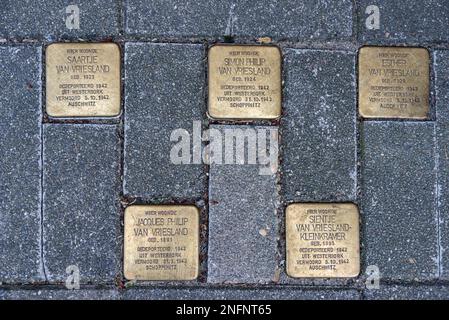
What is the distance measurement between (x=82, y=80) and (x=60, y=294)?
2.71 ft

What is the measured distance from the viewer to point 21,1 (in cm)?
202

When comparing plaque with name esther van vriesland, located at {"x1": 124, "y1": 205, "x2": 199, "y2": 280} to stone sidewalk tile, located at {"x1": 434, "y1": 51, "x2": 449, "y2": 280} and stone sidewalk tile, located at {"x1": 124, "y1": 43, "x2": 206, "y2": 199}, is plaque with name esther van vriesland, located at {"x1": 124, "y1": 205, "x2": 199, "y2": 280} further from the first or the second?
stone sidewalk tile, located at {"x1": 434, "y1": 51, "x2": 449, "y2": 280}

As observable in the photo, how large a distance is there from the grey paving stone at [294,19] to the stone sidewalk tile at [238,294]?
992mm

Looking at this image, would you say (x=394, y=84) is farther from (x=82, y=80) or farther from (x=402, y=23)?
(x=82, y=80)

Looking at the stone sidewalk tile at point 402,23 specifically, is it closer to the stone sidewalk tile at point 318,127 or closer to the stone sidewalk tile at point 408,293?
the stone sidewalk tile at point 318,127

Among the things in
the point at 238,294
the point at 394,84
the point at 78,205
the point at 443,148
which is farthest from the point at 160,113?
the point at 443,148

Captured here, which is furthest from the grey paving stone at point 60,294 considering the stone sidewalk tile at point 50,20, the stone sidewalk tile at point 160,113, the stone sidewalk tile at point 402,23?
the stone sidewalk tile at point 402,23

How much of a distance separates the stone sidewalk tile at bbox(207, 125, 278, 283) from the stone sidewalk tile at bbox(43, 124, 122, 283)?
0.39 meters

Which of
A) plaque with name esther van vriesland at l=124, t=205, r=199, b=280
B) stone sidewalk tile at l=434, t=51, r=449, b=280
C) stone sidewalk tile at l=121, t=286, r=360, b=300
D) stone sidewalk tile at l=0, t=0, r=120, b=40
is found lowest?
stone sidewalk tile at l=121, t=286, r=360, b=300

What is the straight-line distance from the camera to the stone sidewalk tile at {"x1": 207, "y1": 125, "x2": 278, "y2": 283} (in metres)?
2.03

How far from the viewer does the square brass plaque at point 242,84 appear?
200 centimetres

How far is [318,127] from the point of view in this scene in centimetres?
205

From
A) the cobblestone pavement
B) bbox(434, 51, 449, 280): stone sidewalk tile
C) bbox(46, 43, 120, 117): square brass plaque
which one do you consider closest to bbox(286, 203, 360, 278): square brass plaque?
the cobblestone pavement

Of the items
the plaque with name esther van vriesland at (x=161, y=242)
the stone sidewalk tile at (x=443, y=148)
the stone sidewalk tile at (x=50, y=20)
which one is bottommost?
the plaque with name esther van vriesland at (x=161, y=242)
